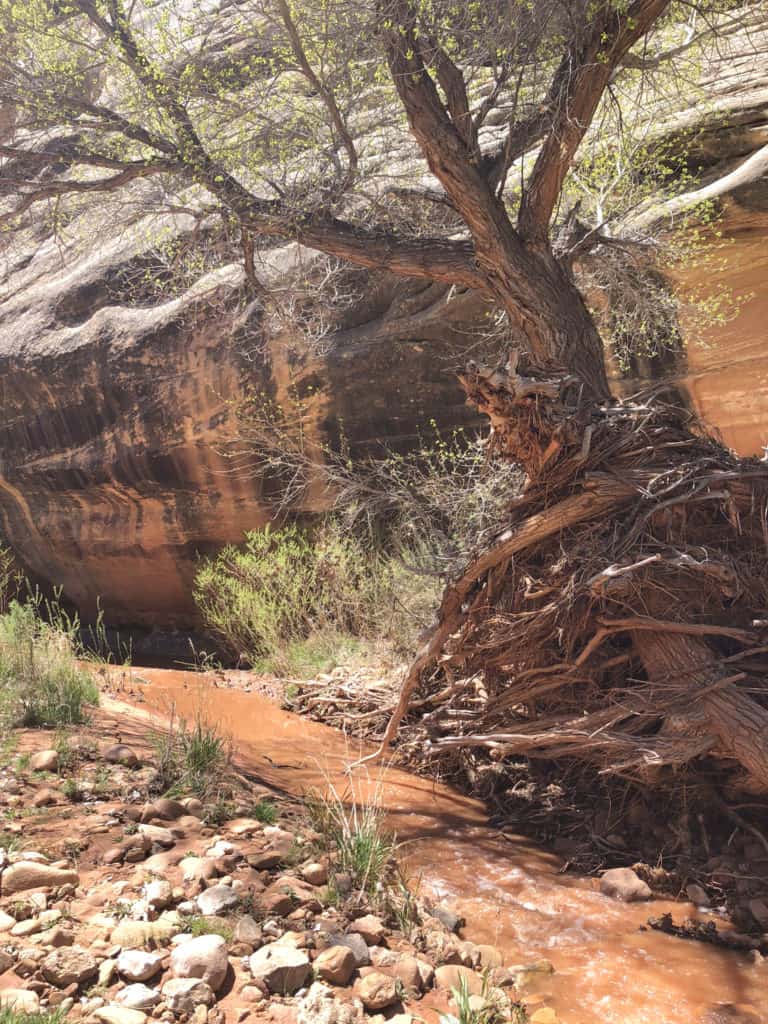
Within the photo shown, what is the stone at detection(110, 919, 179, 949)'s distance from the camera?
221cm

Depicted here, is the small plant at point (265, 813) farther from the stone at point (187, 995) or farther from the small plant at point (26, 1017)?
the small plant at point (26, 1017)

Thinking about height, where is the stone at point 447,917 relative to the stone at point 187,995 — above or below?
below

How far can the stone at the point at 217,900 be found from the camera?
2473 mm

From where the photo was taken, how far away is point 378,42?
5031 mm

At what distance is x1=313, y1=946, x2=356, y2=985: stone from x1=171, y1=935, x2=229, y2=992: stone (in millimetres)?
256

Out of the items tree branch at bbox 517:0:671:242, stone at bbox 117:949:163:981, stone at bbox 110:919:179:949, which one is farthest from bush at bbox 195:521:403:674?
stone at bbox 117:949:163:981

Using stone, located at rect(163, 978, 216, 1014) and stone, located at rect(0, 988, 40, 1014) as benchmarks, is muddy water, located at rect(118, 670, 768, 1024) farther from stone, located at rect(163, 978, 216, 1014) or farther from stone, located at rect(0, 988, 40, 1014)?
stone, located at rect(0, 988, 40, 1014)

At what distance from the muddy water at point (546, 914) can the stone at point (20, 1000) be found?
1.43m

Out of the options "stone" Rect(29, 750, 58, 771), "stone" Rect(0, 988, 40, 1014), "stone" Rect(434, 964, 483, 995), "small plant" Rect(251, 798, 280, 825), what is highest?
"stone" Rect(29, 750, 58, 771)

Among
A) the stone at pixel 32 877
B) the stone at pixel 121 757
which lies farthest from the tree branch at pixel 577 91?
the stone at pixel 32 877

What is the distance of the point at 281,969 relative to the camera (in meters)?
2.18

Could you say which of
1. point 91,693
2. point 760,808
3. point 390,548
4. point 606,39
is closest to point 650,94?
point 606,39

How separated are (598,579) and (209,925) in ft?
7.49

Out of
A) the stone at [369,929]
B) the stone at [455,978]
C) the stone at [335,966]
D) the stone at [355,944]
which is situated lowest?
the stone at [455,978]
